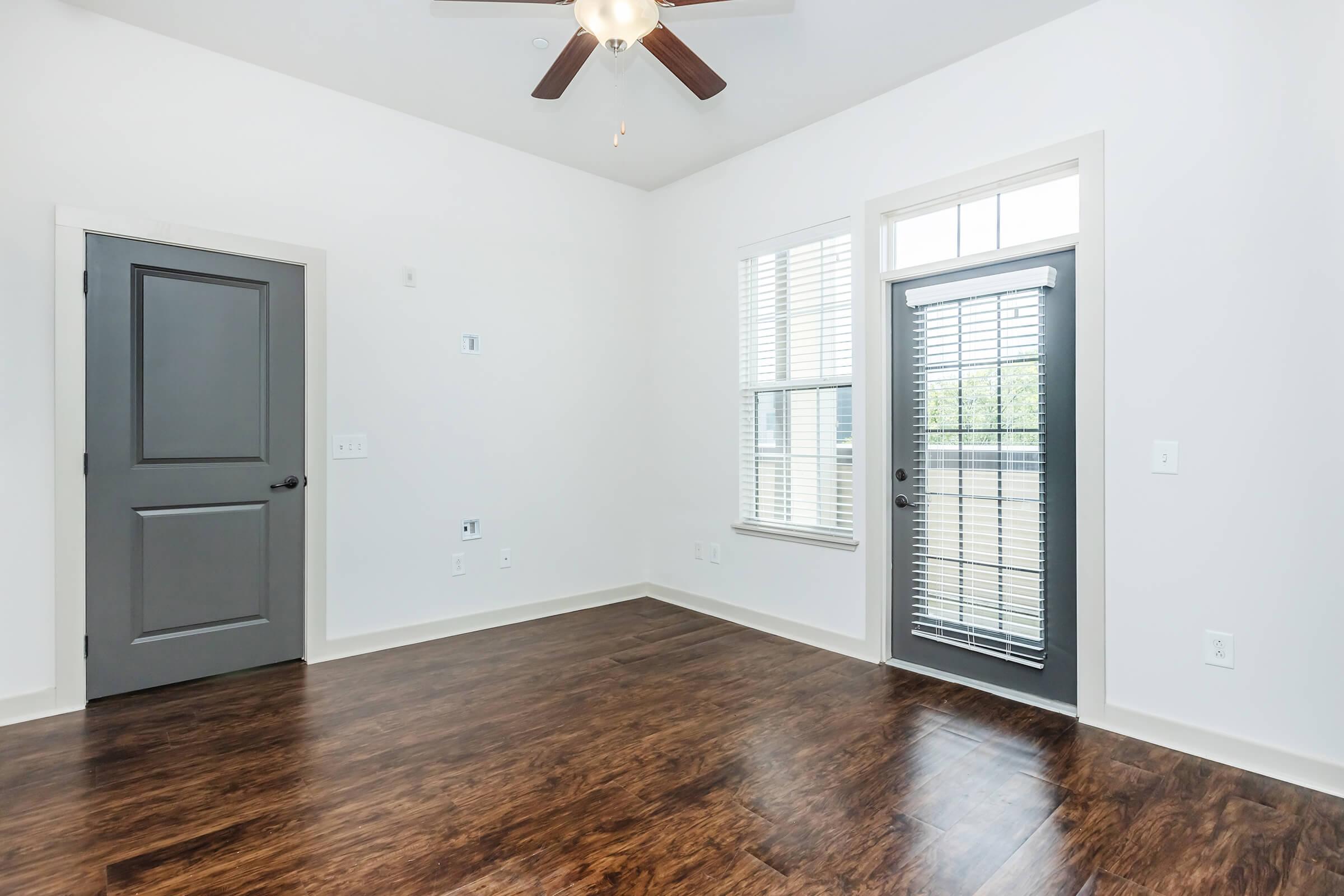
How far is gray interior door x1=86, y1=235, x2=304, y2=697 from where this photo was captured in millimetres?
3023

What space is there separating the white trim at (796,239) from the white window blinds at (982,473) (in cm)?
67

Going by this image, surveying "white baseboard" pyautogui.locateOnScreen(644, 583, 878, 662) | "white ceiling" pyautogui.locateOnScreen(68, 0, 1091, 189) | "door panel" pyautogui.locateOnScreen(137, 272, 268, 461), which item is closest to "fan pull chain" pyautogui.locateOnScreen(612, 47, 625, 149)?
"white ceiling" pyautogui.locateOnScreen(68, 0, 1091, 189)

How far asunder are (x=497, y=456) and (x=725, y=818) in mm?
2778

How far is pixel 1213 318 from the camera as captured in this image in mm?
2533

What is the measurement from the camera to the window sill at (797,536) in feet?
12.3

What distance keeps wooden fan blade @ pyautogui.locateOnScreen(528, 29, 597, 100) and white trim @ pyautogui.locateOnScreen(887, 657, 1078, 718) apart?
10.3 ft

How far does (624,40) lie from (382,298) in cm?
213

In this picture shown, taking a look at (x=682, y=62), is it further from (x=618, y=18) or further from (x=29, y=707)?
(x=29, y=707)

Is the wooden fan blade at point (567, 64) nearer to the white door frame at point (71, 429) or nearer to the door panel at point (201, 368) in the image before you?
the door panel at point (201, 368)

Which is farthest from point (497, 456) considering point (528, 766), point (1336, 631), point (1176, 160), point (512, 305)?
point (1336, 631)

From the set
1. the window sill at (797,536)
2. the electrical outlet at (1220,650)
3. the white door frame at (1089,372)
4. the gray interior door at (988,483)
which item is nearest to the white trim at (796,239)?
the gray interior door at (988,483)

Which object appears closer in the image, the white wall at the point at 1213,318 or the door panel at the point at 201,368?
the white wall at the point at 1213,318

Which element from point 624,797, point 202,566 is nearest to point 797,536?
point 624,797

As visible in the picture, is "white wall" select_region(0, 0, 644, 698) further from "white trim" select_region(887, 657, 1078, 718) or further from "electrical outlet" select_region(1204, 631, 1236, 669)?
"electrical outlet" select_region(1204, 631, 1236, 669)
